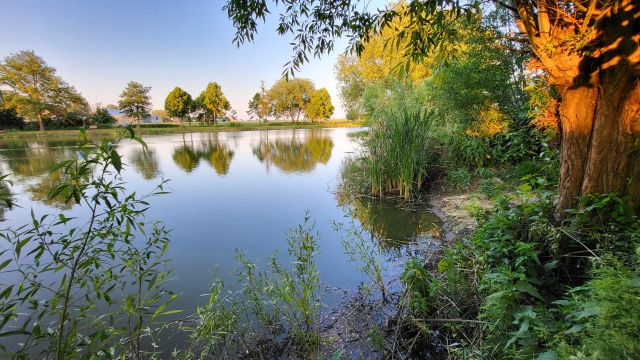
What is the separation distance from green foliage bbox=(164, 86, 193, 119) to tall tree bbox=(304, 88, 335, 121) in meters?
23.3

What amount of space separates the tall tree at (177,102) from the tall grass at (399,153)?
1830 inches

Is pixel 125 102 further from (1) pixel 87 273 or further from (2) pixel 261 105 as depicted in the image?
(1) pixel 87 273

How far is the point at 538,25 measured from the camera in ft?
6.62

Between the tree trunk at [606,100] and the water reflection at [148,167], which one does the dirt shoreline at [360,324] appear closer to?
the tree trunk at [606,100]

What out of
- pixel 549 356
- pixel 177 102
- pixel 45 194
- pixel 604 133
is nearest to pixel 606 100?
pixel 604 133

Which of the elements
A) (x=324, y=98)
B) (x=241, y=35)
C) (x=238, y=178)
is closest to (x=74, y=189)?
(x=241, y=35)

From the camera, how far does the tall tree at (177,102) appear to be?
45062mm

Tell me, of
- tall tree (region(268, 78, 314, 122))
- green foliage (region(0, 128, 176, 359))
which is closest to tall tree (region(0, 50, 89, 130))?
tall tree (region(268, 78, 314, 122))

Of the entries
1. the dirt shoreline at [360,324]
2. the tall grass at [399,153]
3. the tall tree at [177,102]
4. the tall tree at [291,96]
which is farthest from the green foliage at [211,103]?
the dirt shoreline at [360,324]

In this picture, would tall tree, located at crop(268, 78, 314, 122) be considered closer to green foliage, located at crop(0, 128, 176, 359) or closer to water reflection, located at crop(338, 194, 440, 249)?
water reflection, located at crop(338, 194, 440, 249)

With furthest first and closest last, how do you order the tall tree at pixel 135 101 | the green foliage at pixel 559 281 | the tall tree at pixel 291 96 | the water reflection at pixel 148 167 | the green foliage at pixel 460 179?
the tall tree at pixel 291 96
the tall tree at pixel 135 101
the water reflection at pixel 148 167
the green foliage at pixel 460 179
the green foliage at pixel 559 281

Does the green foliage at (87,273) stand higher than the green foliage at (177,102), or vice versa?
the green foliage at (177,102)

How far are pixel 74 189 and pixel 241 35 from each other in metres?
1.88

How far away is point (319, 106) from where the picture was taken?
57969 millimetres
